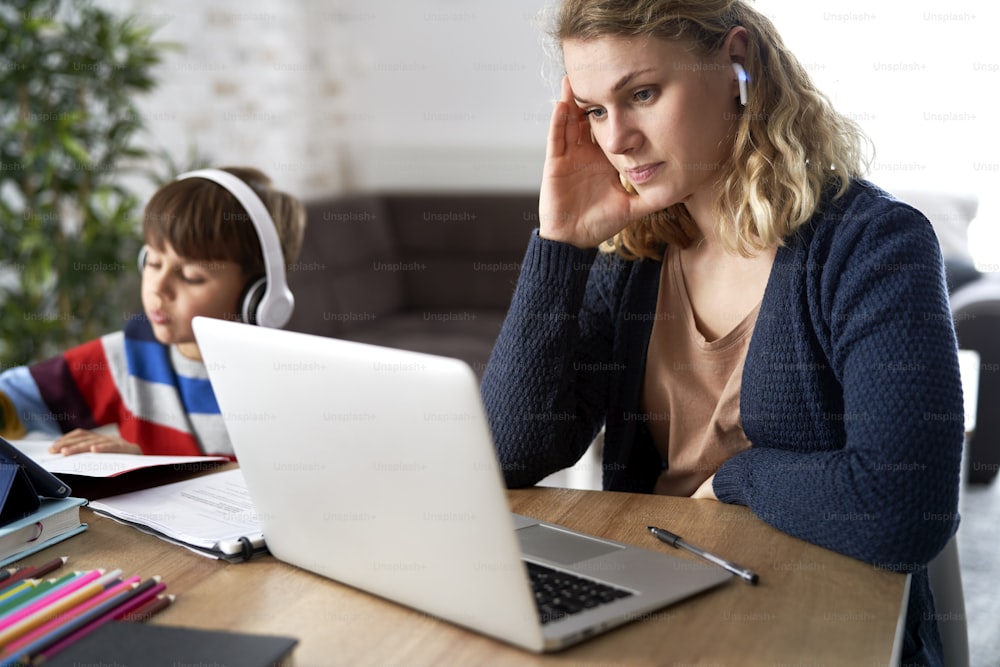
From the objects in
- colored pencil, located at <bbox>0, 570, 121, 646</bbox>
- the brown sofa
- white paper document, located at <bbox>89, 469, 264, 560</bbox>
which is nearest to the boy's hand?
white paper document, located at <bbox>89, 469, 264, 560</bbox>

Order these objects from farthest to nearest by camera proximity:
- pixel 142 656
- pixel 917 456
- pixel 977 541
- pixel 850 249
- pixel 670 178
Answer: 1. pixel 977 541
2. pixel 670 178
3. pixel 850 249
4. pixel 917 456
5. pixel 142 656

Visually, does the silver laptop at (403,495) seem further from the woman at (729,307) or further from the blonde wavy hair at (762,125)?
the blonde wavy hair at (762,125)

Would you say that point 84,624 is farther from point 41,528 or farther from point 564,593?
point 564,593

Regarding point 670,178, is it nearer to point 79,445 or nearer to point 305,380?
point 305,380

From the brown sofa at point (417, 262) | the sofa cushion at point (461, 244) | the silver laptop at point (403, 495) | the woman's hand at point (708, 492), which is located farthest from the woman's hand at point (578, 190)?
the sofa cushion at point (461, 244)

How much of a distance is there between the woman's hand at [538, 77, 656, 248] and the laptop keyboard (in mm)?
568

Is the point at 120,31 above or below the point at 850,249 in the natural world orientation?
above

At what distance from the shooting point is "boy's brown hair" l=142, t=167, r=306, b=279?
1686 millimetres

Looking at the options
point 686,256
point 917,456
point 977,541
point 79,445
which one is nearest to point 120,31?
point 79,445

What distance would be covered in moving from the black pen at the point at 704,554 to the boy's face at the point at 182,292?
38.4 inches

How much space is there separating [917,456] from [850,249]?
0.27 m

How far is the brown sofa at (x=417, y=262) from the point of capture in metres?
3.68

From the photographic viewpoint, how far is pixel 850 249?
113 cm

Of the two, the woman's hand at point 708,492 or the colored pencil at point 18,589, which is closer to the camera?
the colored pencil at point 18,589
